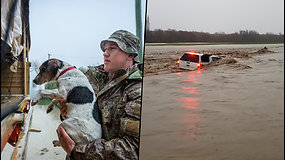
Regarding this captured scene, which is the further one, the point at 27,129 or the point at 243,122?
the point at 243,122

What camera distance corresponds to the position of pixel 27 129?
1.91 m

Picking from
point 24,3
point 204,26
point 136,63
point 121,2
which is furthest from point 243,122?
point 24,3

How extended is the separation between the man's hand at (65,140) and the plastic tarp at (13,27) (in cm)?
63

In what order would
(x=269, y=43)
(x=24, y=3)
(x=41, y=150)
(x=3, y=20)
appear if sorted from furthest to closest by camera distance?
(x=269, y=43) → (x=41, y=150) → (x=24, y=3) → (x=3, y=20)

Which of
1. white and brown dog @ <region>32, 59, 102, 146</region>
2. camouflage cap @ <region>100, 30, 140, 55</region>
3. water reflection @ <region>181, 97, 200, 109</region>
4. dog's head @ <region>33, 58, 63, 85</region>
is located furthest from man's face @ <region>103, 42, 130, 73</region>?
water reflection @ <region>181, 97, 200, 109</region>

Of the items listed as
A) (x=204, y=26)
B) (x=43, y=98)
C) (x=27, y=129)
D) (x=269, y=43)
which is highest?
(x=204, y=26)

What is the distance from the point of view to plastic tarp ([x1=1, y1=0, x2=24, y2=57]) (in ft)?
5.58

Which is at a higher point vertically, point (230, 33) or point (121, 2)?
point (121, 2)

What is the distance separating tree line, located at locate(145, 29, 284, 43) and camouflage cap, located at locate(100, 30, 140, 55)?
14 centimetres

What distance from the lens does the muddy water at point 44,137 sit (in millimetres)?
1918

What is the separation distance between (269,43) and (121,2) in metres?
1.24

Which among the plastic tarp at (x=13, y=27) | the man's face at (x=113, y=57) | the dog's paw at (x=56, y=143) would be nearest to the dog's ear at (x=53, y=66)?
A: the plastic tarp at (x=13, y=27)

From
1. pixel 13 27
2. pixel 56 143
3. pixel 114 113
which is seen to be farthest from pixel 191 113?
pixel 13 27

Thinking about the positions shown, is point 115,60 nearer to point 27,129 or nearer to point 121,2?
point 121,2
